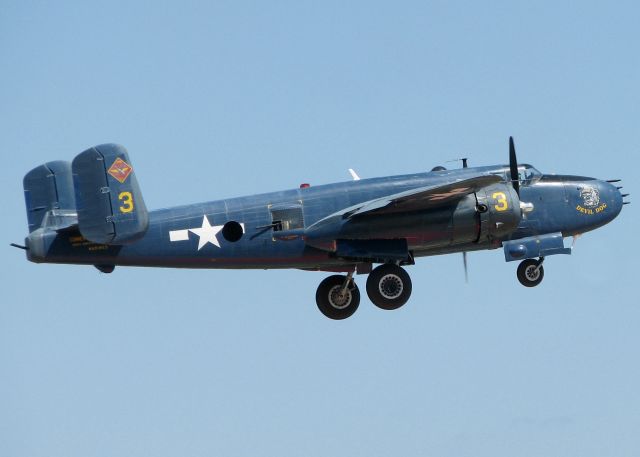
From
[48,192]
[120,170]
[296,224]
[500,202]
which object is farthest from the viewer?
[48,192]

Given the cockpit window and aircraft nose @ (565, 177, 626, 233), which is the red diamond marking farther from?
aircraft nose @ (565, 177, 626, 233)

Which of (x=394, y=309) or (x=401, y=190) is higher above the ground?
(x=401, y=190)

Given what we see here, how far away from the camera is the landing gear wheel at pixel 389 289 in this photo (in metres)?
33.7

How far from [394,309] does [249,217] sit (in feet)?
13.0

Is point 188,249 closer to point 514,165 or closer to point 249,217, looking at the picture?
point 249,217

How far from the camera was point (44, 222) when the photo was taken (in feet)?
110

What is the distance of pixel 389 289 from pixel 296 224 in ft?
8.61

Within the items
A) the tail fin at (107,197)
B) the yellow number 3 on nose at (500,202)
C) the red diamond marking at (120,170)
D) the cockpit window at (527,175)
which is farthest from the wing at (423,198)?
the red diamond marking at (120,170)

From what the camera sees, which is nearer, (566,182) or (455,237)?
(455,237)

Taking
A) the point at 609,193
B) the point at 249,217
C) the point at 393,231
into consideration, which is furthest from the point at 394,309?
the point at 609,193

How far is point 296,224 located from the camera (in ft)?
111

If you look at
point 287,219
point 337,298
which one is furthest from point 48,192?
point 337,298

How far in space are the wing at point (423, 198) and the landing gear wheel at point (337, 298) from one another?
7.58 feet

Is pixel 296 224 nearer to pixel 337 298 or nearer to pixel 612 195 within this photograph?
pixel 337 298
